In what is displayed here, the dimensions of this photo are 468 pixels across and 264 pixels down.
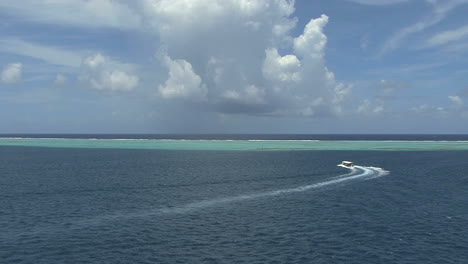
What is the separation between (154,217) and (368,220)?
3201 cm

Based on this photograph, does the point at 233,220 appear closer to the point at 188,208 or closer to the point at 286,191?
the point at 188,208

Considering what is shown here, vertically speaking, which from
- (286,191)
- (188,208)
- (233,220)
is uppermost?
(286,191)

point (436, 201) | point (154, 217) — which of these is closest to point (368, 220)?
point (436, 201)

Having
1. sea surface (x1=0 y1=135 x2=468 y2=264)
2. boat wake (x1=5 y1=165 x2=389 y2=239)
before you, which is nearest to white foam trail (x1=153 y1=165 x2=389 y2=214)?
boat wake (x1=5 y1=165 x2=389 y2=239)

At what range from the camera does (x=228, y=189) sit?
262ft

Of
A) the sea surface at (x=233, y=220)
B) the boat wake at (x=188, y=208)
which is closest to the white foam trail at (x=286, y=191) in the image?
the boat wake at (x=188, y=208)

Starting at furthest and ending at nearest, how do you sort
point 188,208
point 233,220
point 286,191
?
1. point 286,191
2. point 188,208
3. point 233,220

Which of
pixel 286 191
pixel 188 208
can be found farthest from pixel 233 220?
pixel 286 191

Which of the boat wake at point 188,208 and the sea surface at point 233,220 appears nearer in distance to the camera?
the sea surface at point 233,220

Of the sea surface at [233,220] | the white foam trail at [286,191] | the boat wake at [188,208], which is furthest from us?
the white foam trail at [286,191]

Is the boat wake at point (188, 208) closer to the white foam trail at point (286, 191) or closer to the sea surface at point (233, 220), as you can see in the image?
the white foam trail at point (286, 191)

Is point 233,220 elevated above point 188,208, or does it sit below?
below

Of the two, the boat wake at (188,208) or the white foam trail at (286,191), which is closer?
the boat wake at (188,208)

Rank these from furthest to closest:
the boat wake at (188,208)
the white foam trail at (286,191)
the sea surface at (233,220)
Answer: the white foam trail at (286,191) < the boat wake at (188,208) < the sea surface at (233,220)
